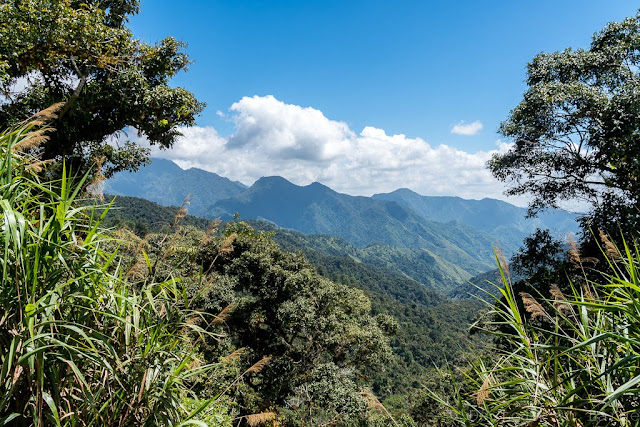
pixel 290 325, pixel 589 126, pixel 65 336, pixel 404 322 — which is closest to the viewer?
pixel 65 336

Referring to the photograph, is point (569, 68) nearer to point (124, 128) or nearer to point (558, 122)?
point (558, 122)

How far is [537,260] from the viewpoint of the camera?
759 cm

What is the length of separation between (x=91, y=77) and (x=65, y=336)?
26.3ft

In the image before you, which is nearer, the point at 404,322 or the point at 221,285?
the point at 221,285

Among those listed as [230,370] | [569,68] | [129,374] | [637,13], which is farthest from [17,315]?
[637,13]

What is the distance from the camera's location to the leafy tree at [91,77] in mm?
5102

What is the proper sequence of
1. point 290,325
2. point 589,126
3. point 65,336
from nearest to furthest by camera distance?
point 65,336 → point 589,126 → point 290,325

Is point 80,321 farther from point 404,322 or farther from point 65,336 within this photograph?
point 404,322

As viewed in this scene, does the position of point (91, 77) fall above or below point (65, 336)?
above

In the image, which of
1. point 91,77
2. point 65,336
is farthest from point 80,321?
point 91,77

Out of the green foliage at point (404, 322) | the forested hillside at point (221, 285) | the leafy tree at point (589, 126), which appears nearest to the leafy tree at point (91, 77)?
the forested hillside at point (221, 285)

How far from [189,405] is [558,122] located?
845 centimetres

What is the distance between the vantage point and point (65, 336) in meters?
1.55

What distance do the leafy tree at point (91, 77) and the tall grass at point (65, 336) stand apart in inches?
182
